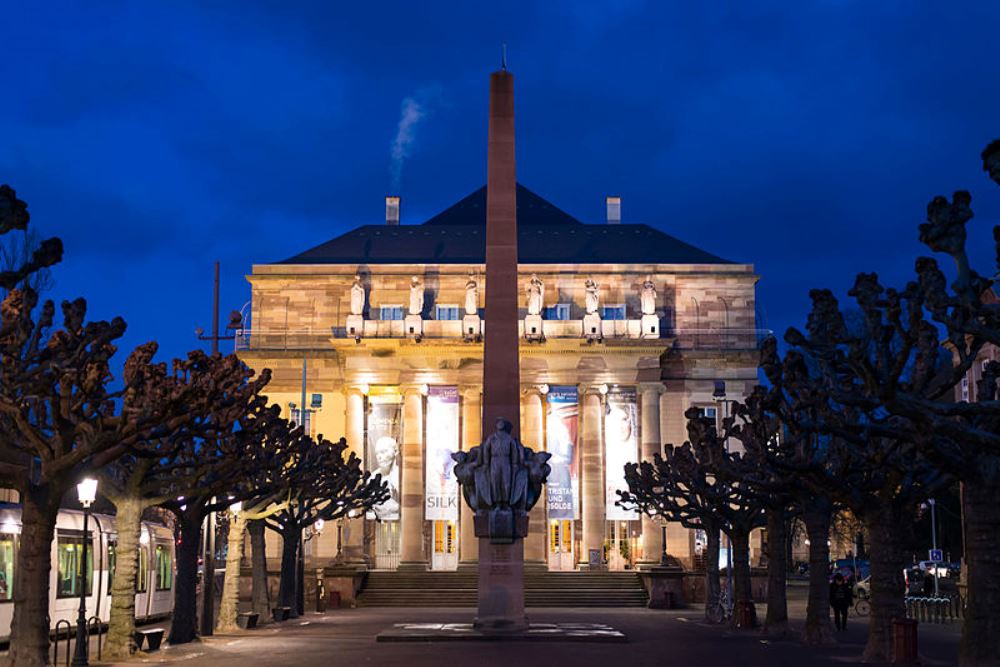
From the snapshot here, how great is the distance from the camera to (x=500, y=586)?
32.1 m

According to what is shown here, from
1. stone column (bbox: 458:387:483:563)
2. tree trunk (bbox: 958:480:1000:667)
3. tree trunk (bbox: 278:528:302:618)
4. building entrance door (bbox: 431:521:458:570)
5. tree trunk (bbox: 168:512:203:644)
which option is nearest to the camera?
tree trunk (bbox: 958:480:1000:667)

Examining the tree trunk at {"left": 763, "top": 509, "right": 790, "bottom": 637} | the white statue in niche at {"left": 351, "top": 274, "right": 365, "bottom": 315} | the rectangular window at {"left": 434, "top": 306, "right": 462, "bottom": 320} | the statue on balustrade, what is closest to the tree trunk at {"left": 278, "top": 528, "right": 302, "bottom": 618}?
the statue on balustrade

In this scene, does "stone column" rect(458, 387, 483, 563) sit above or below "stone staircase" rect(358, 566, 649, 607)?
above

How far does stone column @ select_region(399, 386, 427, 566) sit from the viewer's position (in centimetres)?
7331

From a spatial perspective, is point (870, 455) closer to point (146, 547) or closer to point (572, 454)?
point (146, 547)

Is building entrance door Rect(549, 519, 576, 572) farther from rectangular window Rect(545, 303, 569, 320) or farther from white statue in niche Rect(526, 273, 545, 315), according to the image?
rectangular window Rect(545, 303, 569, 320)

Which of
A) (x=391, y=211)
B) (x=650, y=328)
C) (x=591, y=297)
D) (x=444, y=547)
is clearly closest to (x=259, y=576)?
(x=444, y=547)

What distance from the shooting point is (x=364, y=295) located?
80.2 m

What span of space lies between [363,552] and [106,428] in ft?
168

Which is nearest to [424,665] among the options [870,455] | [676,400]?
[870,455]

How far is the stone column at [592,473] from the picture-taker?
7419 centimetres

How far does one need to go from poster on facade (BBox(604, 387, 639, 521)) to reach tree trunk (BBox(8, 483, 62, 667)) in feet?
174

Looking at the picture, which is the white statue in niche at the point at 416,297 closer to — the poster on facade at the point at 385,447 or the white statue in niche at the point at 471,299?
the white statue in niche at the point at 471,299

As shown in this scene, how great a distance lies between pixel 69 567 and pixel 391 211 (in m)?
59.3
